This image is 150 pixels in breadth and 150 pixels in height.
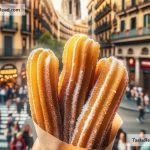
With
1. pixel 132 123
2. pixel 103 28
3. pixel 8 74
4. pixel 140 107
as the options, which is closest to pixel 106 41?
pixel 103 28

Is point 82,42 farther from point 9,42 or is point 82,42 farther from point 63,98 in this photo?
point 9,42

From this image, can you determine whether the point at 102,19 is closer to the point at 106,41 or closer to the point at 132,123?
the point at 106,41

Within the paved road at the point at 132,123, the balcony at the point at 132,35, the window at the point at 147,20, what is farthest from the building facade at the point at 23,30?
the paved road at the point at 132,123

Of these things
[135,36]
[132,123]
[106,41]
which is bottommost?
[132,123]

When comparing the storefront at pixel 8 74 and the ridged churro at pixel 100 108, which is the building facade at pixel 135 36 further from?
the ridged churro at pixel 100 108

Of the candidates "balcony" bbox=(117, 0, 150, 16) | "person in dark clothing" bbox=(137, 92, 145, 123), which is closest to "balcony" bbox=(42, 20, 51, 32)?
"balcony" bbox=(117, 0, 150, 16)

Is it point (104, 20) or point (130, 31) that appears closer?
point (104, 20)
